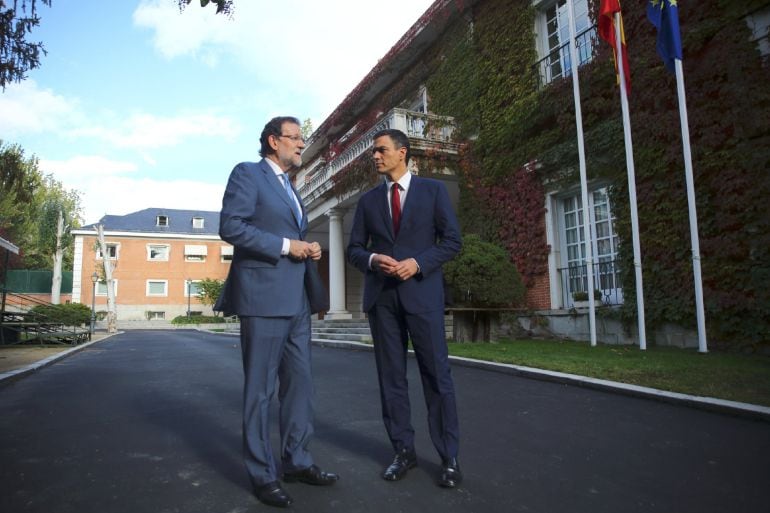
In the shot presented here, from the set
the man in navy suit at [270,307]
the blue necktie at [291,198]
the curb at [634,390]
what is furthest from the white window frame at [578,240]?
the man in navy suit at [270,307]

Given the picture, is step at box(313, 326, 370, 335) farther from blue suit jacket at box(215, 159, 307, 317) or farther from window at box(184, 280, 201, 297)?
window at box(184, 280, 201, 297)

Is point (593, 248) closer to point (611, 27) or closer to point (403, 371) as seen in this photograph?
point (611, 27)

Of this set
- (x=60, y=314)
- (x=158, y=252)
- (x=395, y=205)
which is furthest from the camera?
(x=158, y=252)

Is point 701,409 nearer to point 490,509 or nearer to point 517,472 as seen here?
point 517,472

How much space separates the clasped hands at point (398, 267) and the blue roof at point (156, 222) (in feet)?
141

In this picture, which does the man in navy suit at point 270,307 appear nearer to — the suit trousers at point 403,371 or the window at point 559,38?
the suit trousers at point 403,371

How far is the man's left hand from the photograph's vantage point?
8.40 ft

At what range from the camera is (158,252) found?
43.7m

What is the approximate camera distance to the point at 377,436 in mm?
3414

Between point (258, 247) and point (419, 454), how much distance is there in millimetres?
1611

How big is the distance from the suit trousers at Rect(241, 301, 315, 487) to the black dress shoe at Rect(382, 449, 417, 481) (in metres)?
0.41

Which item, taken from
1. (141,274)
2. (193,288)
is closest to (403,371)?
(193,288)

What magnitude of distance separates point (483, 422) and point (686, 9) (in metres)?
8.18

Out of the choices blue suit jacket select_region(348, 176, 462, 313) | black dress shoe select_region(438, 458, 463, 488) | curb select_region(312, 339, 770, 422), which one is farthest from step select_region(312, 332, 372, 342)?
black dress shoe select_region(438, 458, 463, 488)
